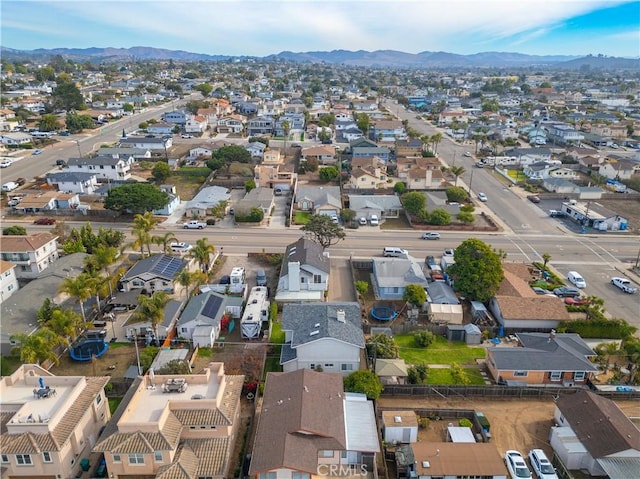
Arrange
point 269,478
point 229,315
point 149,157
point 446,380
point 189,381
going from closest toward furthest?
point 269,478 < point 189,381 < point 446,380 < point 229,315 < point 149,157

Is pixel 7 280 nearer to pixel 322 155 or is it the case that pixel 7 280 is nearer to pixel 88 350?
pixel 88 350

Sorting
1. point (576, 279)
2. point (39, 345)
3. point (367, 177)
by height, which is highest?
point (367, 177)

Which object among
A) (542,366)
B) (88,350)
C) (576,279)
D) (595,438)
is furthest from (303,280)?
(576,279)

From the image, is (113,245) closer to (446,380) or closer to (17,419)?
(17,419)

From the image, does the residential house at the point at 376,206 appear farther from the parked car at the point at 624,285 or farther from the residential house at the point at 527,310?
Answer: the parked car at the point at 624,285

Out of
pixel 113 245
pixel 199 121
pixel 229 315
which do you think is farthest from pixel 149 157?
pixel 229 315

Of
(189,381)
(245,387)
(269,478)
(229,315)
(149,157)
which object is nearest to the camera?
(269,478)
